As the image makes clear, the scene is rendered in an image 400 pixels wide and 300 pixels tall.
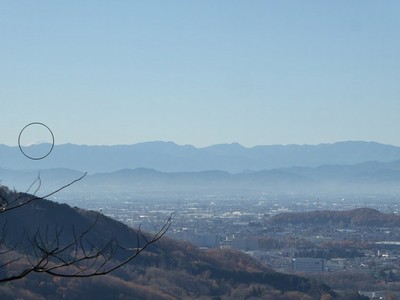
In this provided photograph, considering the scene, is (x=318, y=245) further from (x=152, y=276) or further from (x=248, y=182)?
(x=248, y=182)

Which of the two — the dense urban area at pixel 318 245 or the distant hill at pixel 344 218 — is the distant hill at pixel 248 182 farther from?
the distant hill at pixel 344 218

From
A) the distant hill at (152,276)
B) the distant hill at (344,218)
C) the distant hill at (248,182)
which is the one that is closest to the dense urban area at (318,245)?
the distant hill at (344,218)

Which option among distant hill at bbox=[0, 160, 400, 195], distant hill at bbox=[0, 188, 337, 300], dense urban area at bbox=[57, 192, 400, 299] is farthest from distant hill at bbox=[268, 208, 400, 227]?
distant hill at bbox=[0, 160, 400, 195]

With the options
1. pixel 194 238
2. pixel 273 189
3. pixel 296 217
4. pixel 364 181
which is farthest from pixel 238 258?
pixel 364 181

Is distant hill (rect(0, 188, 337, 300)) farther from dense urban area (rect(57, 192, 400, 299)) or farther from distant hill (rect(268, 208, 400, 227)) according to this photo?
distant hill (rect(268, 208, 400, 227))

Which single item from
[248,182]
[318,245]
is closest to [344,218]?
[318,245]

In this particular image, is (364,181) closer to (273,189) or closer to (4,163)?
(273,189)
